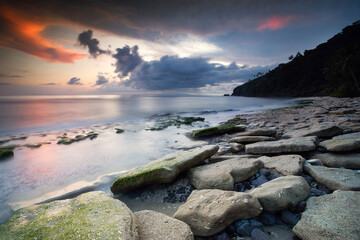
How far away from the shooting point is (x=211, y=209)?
2.67 m

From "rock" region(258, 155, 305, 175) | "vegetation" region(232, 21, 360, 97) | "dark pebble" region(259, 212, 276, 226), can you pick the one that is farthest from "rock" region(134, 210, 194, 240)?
"vegetation" region(232, 21, 360, 97)

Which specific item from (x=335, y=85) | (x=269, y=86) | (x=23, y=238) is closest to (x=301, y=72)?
(x=269, y=86)

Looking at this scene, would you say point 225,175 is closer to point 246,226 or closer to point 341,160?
point 246,226

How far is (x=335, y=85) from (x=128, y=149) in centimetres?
7175

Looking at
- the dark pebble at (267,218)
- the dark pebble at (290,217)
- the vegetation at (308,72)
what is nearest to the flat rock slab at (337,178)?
the dark pebble at (290,217)

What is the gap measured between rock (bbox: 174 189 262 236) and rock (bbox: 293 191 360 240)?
60 cm

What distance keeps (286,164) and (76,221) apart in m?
4.41

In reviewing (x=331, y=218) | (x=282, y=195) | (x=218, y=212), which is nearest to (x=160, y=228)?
(x=218, y=212)

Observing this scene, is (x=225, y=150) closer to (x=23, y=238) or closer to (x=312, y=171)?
(x=312, y=171)

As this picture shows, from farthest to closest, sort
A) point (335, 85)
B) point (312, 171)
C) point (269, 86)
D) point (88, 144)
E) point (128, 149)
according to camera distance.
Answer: point (269, 86), point (335, 85), point (88, 144), point (128, 149), point (312, 171)

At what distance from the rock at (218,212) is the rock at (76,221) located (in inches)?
35.5

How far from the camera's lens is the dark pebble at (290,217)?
8.57 ft

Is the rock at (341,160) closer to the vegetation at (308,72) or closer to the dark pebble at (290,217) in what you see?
the dark pebble at (290,217)

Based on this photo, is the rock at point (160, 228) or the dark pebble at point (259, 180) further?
the dark pebble at point (259, 180)
